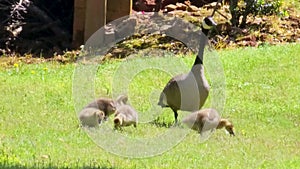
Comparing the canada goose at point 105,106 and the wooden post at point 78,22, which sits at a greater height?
the canada goose at point 105,106

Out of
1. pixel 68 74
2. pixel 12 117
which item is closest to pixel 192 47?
pixel 68 74

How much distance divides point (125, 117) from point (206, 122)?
87cm

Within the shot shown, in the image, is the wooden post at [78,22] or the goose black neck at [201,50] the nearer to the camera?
the goose black neck at [201,50]

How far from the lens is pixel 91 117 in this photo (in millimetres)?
8852

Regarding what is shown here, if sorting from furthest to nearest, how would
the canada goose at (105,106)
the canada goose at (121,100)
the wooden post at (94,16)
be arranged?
the wooden post at (94,16)
the canada goose at (121,100)
the canada goose at (105,106)

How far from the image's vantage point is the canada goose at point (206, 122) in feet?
29.2

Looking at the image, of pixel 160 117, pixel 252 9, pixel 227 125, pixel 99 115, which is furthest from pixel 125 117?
pixel 252 9

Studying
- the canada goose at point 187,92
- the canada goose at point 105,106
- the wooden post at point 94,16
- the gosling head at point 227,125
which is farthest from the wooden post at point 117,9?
the gosling head at point 227,125

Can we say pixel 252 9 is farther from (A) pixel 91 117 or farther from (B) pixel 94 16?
(A) pixel 91 117

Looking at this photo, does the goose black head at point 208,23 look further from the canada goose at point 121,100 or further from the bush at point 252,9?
the bush at point 252,9

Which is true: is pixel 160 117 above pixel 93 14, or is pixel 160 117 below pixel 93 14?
below

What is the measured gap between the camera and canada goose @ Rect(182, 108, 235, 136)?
8898 millimetres

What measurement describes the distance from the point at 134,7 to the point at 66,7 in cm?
144

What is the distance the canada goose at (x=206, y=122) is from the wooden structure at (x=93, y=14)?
19.5ft
